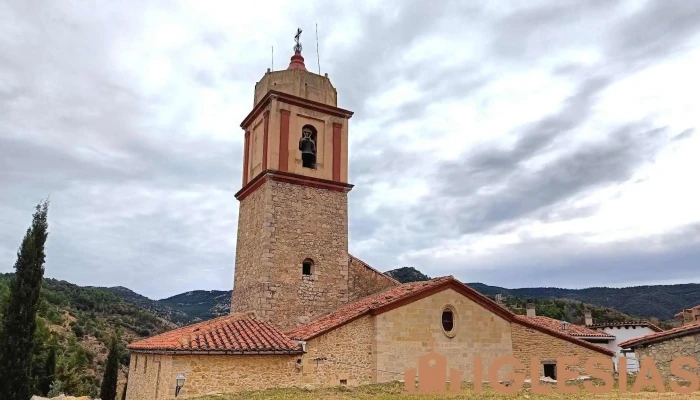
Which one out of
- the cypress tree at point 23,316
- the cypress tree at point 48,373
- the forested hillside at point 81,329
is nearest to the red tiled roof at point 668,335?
the cypress tree at point 23,316

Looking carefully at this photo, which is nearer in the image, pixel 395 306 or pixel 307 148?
pixel 395 306

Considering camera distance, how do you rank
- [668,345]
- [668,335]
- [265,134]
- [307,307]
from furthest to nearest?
[265,134]
[307,307]
[668,345]
[668,335]

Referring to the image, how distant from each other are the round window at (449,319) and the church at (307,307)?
32 millimetres

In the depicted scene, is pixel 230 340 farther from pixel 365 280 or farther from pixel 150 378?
pixel 365 280

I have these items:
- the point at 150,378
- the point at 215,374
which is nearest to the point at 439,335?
the point at 215,374

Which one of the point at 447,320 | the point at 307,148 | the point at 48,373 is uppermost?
the point at 307,148

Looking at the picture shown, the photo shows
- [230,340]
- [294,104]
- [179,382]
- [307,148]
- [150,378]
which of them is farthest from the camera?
[307,148]

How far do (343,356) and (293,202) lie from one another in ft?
18.5

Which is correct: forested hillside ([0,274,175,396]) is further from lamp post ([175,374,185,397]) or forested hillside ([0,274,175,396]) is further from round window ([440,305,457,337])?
round window ([440,305,457,337])

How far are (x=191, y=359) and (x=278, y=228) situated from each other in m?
5.56

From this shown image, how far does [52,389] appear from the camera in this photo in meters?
22.1

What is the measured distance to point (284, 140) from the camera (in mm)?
17781

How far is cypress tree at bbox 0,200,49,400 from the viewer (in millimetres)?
15352

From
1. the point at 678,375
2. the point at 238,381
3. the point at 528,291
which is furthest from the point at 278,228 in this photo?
the point at 528,291
